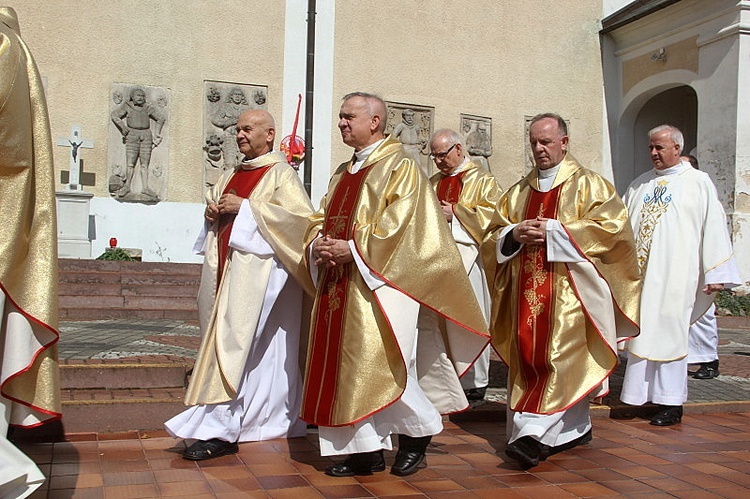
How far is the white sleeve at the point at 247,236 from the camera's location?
4520 millimetres

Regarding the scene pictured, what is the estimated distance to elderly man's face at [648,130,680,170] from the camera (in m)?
5.90

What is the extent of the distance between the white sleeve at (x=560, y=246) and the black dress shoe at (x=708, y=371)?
335 centimetres

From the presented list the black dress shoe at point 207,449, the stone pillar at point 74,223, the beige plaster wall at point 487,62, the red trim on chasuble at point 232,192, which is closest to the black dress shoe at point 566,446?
the black dress shoe at point 207,449

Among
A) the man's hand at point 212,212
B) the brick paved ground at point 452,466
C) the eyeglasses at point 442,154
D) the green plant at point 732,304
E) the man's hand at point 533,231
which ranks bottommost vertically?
the brick paved ground at point 452,466

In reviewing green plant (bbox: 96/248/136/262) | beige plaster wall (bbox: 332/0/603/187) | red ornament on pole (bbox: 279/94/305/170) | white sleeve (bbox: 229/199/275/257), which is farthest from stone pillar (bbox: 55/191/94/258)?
white sleeve (bbox: 229/199/275/257)

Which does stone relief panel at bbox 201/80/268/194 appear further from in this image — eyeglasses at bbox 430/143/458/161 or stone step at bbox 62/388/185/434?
stone step at bbox 62/388/185/434

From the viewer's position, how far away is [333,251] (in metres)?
4.09

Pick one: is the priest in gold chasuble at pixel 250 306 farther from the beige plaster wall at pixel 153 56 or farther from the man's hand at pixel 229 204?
the beige plaster wall at pixel 153 56

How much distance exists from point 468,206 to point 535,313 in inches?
66.9

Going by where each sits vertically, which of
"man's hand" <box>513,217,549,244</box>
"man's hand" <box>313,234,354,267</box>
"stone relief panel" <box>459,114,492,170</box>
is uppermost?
"stone relief panel" <box>459,114,492,170</box>

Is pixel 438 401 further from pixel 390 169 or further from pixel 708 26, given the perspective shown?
pixel 708 26

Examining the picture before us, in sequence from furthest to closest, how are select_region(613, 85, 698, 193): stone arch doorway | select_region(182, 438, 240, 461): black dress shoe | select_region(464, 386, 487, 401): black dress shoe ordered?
select_region(613, 85, 698, 193): stone arch doorway, select_region(464, 386, 487, 401): black dress shoe, select_region(182, 438, 240, 461): black dress shoe

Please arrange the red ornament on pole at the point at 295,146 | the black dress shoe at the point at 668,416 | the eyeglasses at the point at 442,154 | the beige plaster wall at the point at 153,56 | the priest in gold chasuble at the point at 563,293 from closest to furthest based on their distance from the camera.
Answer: the priest in gold chasuble at the point at 563,293, the black dress shoe at the point at 668,416, the eyeglasses at the point at 442,154, the beige plaster wall at the point at 153,56, the red ornament on pole at the point at 295,146

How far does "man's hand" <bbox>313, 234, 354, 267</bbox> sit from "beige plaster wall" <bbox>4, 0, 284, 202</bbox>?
9.82 meters
